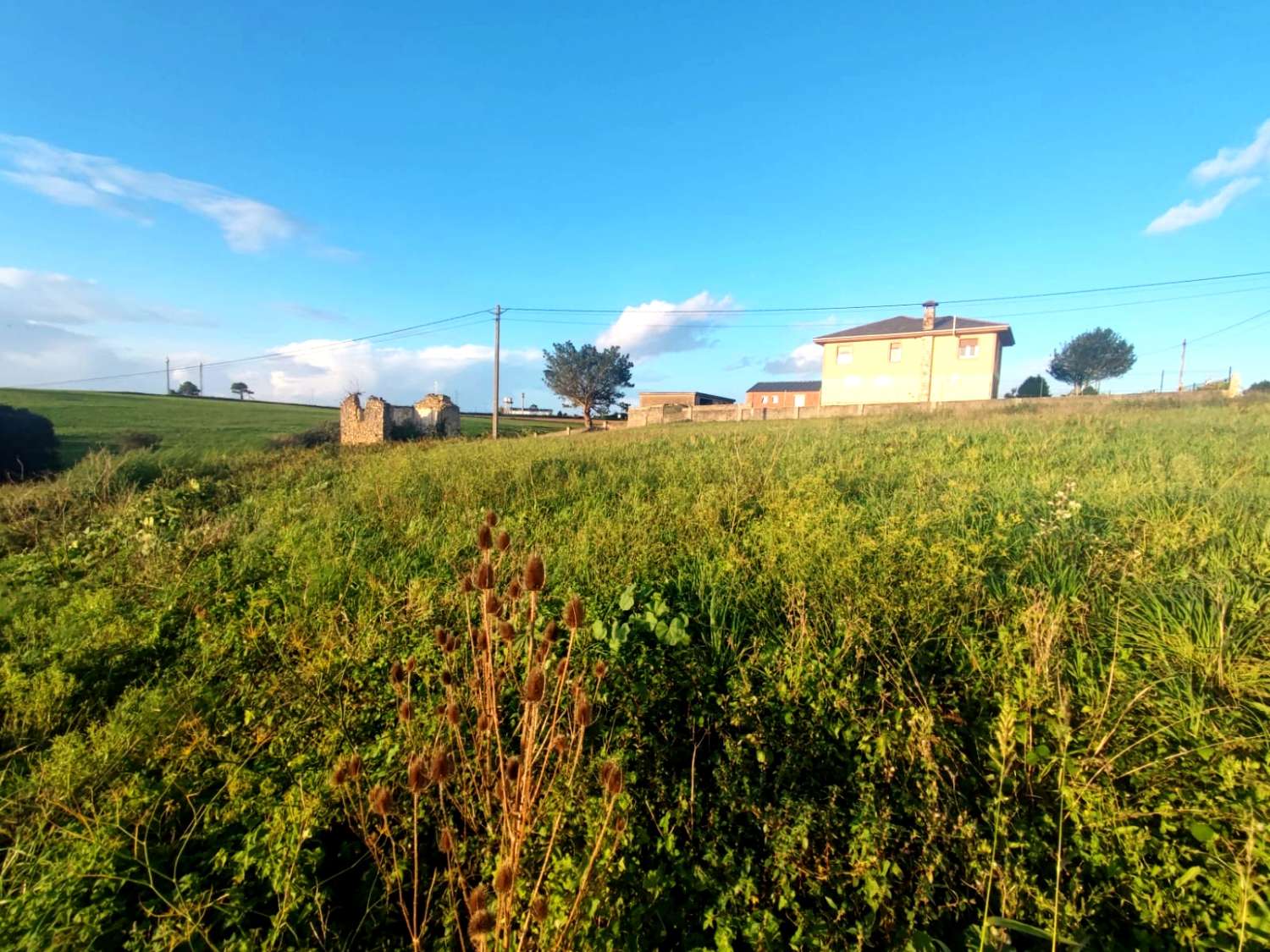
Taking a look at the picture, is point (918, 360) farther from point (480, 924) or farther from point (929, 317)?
point (480, 924)

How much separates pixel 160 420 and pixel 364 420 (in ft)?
49.0

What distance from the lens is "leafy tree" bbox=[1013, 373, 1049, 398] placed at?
3756 centimetres

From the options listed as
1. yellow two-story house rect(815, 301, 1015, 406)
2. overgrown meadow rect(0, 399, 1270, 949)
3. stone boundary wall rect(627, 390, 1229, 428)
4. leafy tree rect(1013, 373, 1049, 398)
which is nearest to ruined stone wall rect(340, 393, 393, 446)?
stone boundary wall rect(627, 390, 1229, 428)

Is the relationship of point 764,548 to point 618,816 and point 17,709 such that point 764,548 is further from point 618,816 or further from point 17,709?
point 17,709

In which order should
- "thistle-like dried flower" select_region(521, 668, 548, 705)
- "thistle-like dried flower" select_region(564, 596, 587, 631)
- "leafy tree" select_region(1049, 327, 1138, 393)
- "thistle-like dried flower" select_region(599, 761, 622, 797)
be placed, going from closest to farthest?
"thistle-like dried flower" select_region(599, 761, 622, 797) → "thistle-like dried flower" select_region(521, 668, 548, 705) → "thistle-like dried flower" select_region(564, 596, 587, 631) → "leafy tree" select_region(1049, 327, 1138, 393)

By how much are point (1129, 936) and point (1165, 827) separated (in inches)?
13.5

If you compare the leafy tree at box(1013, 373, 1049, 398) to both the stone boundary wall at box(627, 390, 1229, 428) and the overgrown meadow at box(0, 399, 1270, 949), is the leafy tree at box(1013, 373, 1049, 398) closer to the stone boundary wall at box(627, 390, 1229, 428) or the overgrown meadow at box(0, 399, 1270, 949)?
the stone boundary wall at box(627, 390, 1229, 428)

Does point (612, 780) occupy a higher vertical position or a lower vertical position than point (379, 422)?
lower

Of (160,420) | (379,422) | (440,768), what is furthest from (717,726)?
(160,420)

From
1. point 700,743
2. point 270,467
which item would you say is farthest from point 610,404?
point 700,743

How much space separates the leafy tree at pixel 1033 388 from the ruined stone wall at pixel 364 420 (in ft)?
131

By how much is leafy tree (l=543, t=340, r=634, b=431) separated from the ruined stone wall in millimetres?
25885

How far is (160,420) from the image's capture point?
90.4 ft

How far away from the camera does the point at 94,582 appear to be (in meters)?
4.31
